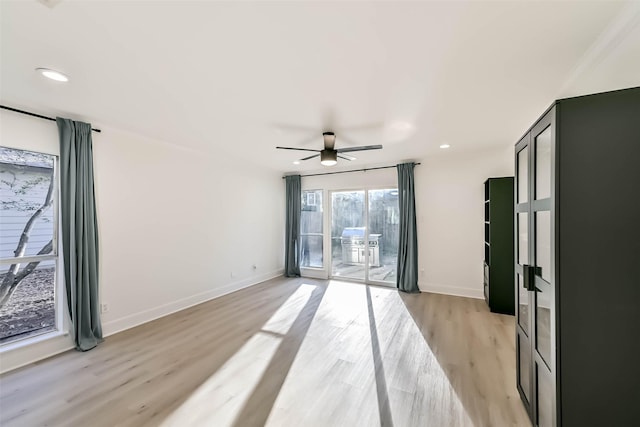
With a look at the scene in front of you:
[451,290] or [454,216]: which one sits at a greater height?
[454,216]

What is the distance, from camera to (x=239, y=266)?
5.30 m

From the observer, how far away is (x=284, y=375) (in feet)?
8.00

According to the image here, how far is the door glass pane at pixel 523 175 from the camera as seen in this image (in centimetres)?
184

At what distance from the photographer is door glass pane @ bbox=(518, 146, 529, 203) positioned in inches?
72.6

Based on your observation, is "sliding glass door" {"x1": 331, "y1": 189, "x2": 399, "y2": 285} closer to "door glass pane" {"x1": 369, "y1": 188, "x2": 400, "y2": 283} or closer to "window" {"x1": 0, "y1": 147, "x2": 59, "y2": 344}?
"door glass pane" {"x1": 369, "y1": 188, "x2": 400, "y2": 283}

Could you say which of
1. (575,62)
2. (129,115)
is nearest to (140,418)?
(129,115)

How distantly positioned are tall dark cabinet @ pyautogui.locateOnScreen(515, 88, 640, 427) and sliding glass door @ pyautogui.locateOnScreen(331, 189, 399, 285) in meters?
4.08

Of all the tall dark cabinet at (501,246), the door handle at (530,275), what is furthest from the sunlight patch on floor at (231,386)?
the tall dark cabinet at (501,246)

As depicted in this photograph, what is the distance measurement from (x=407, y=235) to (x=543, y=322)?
3516 millimetres

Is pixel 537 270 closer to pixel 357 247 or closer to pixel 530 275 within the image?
pixel 530 275

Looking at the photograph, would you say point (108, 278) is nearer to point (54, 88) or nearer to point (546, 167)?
point (54, 88)

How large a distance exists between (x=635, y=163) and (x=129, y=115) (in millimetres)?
4056

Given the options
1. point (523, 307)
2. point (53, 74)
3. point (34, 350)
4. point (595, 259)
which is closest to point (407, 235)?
point (523, 307)

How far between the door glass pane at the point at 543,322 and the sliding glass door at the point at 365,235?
3748 mm
